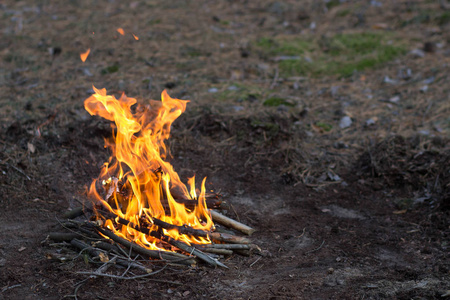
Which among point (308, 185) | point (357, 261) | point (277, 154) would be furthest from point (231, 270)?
point (277, 154)

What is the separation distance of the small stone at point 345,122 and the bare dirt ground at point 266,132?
0.09 metres

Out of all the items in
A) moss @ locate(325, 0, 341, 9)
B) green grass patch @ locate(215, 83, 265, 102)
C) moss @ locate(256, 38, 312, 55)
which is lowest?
green grass patch @ locate(215, 83, 265, 102)

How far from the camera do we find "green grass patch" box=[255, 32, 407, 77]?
8125 millimetres

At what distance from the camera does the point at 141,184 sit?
420cm

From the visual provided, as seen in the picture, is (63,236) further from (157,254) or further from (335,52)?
(335,52)

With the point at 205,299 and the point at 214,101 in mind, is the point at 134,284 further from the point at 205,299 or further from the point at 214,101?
the point at 214,101

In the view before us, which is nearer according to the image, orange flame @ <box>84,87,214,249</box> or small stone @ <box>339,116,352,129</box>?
orange flame @ <box>84,87,214,249</box>

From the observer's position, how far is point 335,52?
28.3 ft

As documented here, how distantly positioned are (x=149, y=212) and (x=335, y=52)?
5848 mm

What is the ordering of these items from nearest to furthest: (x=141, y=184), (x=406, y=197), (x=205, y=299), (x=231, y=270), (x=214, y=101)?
(x=205, y=299) → (x=231, y=270) → (x=141, y=184) → (x=406, y=197) → (x=214, y=101)

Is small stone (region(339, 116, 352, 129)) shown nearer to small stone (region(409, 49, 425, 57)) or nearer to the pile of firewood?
small stone (region(409, 49, 425, 57))

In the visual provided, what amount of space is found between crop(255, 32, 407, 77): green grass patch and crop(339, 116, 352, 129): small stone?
5.33 feet

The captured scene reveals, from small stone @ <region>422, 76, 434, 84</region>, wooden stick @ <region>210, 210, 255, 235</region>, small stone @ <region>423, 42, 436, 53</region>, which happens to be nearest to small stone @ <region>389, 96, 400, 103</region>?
small stone @ <region>422, 76, 434, 84</region>

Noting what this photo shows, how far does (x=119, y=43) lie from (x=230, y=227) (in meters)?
5.81
